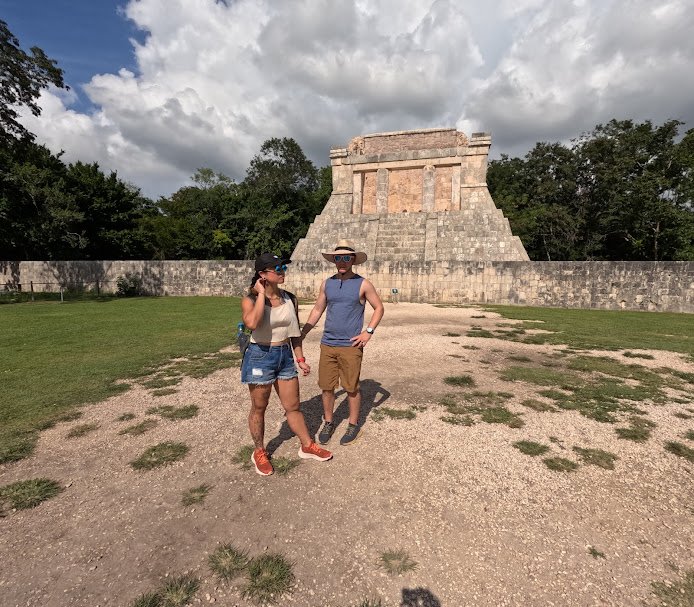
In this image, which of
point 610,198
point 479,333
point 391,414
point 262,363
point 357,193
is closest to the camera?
point 262,363

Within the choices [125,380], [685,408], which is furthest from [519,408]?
[125,380]

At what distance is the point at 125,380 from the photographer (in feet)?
19.1

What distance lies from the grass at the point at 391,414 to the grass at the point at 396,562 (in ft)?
6.64

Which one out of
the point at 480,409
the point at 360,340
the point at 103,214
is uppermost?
the point at 103,214

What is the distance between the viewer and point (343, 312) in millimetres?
3824

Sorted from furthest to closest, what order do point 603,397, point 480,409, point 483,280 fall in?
point 483,280, point 603,397, point 480,409

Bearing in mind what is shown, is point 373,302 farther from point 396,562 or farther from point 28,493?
point 28,493

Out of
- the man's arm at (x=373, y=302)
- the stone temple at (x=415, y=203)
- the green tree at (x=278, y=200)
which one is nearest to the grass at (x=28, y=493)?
the man's arm at (x=373, y=302)

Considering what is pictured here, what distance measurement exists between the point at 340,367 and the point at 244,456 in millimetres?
1272

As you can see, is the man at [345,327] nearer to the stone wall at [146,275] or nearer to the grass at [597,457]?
the grass at [597,457]

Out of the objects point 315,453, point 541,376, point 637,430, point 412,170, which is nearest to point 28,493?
point 315,453

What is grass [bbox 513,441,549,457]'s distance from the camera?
362 cm

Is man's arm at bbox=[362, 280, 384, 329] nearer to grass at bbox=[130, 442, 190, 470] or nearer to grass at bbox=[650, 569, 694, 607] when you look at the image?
grass at bbox=[130, 442, 190, 470]

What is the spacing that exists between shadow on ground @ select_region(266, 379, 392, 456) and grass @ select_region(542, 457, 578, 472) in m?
1.91
